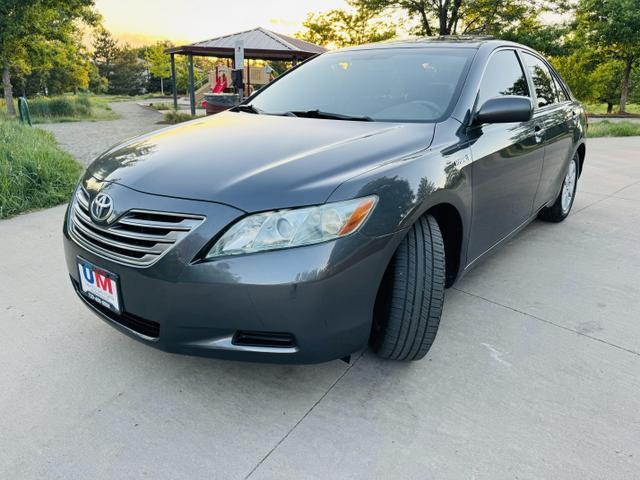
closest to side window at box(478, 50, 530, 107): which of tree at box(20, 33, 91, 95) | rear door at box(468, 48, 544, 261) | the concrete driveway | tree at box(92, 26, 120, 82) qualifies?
rear door at box(468, 48, 544, 261)

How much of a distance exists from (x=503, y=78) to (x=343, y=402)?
2.19 meters

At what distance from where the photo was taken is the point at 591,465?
167 cm

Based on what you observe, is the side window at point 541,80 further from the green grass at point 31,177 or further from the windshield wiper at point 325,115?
the green grass at point 31,177

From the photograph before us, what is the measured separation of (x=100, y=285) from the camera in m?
1.92

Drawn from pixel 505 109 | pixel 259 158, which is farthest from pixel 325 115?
pixel 505 109

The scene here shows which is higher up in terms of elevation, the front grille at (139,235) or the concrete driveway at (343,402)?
the front grille at (139,235)

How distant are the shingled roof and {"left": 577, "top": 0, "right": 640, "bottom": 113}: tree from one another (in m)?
15.0

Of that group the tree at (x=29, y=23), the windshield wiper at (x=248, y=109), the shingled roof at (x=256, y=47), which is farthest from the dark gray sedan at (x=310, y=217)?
the tree at (x=29, y=23)

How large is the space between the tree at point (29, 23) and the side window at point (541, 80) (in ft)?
53.9

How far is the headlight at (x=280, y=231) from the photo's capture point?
1.61 metres

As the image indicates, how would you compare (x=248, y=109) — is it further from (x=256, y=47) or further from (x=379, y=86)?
(x=256, y=47)

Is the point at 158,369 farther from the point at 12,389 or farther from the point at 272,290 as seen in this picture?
the point at 272,290

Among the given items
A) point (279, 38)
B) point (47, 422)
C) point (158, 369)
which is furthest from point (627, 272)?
point (279, 38)

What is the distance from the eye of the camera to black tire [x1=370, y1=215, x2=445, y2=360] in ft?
6.34
